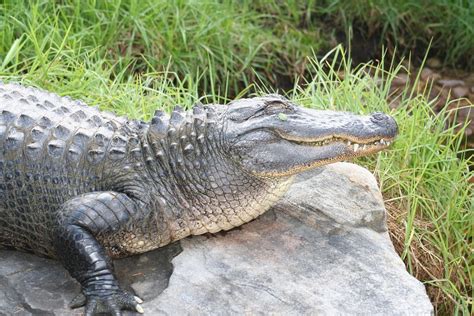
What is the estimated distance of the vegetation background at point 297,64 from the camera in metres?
4.85

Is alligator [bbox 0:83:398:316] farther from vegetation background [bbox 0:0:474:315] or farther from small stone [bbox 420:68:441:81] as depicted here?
small stone [bbox 420:68:441:81]

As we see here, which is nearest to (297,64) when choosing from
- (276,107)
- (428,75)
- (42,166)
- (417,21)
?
(428,75)

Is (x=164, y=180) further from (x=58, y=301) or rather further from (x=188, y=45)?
(x=188, y=45)

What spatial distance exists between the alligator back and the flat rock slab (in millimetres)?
148

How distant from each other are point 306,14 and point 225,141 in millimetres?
5070

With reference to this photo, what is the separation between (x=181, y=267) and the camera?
355 centimetres

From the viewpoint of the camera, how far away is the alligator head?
367 centimetres

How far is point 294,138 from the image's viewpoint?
3.69 meters

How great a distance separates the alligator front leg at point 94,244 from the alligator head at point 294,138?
57cm

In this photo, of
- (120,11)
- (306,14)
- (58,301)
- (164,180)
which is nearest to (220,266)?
(164,180)

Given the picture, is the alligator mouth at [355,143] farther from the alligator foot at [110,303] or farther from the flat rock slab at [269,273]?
the alligator foot at [110,303]

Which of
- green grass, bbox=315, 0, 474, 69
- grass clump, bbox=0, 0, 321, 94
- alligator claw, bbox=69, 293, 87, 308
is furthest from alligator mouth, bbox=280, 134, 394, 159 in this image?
green grass, bbox=315, 0, 474, 69

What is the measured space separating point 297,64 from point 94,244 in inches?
184

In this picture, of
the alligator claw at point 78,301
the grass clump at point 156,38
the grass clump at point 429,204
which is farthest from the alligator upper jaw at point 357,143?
the grass clump at point 156,38
